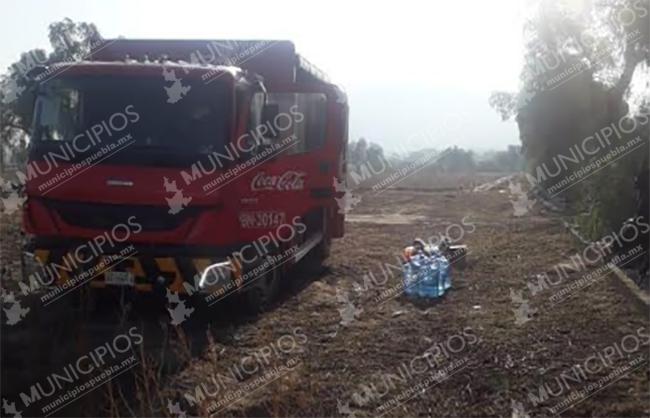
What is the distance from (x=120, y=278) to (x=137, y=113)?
1604 millimetres

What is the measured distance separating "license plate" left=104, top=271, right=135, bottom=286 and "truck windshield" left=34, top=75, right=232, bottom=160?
3.81 feet

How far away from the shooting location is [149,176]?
606cm

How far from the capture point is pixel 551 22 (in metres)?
21.5

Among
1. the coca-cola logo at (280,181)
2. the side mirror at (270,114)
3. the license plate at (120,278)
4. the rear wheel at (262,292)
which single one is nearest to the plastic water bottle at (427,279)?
the rear wheel at (262,292)

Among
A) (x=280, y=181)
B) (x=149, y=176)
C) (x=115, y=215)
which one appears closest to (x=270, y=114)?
(x=280, y=181)

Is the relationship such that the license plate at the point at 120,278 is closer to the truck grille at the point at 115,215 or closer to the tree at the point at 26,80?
the truck grille at the point at 115,215

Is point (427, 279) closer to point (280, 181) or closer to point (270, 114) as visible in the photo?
point (280, 181)

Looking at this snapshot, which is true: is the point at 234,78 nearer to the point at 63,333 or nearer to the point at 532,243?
the point at 63,333

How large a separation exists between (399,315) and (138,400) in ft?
10.6

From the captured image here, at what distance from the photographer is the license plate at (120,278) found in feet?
20.3

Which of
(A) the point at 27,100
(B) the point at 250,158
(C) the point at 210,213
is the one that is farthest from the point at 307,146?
(A) the point at 27,100

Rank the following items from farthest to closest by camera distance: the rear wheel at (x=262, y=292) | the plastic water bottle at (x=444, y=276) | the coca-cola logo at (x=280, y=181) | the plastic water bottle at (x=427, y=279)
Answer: the plastic water bottle at (x=444, y=276) → the plastic water bottle at (x=427, y=279) → the rear wheel at (x=262, y=292) → the coca-cola logo at (x=280, y=181)

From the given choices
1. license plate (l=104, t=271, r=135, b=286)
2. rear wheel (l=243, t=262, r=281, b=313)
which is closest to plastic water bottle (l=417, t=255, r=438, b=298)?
rear wheel (l=243, t=262, r=281, b=313)

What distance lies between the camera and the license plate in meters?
6.18
